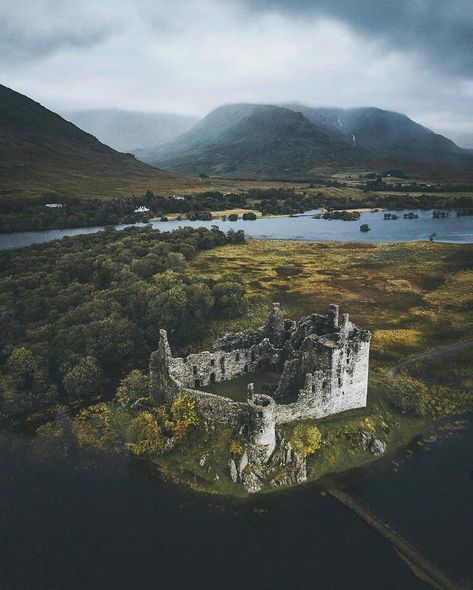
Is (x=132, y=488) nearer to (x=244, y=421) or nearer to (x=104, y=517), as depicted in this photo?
(x=104, y=517)

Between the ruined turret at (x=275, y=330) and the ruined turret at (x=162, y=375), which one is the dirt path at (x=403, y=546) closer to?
the ruined turret at (x=162, y=375)

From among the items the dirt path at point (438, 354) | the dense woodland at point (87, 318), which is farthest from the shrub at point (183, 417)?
the dirt path at point (438, 354)

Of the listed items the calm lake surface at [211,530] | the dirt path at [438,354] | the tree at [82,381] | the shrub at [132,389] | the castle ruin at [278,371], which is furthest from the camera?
the dirt path at [438,354]

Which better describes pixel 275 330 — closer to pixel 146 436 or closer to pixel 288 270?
pixel 146 436

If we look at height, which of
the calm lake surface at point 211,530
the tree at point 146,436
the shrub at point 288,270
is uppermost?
the shrub at point 288,270

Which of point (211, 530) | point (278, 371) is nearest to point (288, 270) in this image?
point (278, 371)

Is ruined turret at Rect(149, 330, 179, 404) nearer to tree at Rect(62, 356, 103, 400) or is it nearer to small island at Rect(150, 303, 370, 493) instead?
small island at Rect(150, 303, 370, 493)
